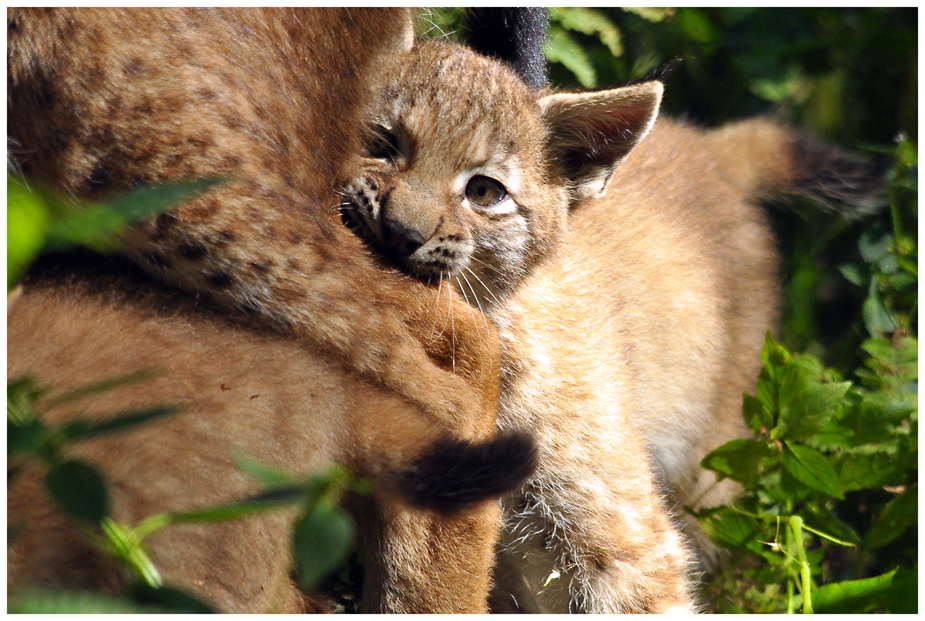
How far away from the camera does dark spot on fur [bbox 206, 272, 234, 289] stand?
1.78 m

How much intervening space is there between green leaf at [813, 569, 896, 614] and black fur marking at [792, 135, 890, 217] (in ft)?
8.28

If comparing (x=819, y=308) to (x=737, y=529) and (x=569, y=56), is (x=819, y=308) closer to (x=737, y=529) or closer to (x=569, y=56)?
(x=569, y=56)

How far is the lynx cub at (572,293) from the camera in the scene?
247 cm

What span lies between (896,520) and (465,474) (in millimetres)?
2135

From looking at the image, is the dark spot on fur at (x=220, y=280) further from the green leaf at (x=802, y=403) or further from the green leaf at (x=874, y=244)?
the green leaf at (x=874, y=244)

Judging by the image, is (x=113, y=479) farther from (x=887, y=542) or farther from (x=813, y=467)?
(x=887, y=542)

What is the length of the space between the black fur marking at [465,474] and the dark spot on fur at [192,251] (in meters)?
0.60

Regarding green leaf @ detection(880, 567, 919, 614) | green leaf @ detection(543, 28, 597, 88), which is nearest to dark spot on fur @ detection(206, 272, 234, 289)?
green leaf @ detection(880, 567, 919, 614)

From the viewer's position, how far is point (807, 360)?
3.88 meters

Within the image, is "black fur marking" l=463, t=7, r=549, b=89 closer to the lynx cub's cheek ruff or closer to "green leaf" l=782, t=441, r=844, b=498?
the lynx cub's cheek ruff

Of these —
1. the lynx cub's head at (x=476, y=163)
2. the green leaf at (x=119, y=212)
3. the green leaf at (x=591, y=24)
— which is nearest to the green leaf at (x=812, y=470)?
the lynx cub's head at (x=476, y=163)

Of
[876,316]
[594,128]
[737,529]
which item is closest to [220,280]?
[594,128]

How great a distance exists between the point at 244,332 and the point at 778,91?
150 inches

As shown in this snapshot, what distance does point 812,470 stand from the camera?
287 centimetres
